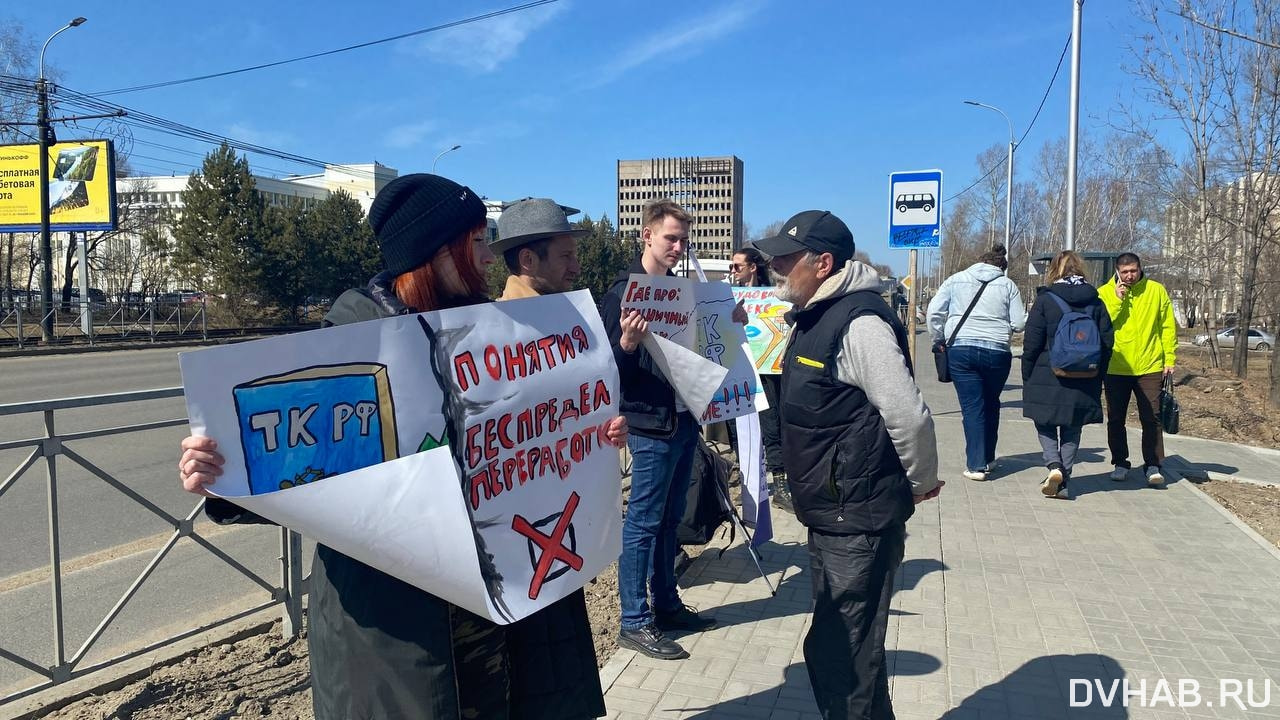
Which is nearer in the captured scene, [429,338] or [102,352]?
[429,338]

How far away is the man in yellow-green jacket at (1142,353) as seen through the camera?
7074 mm

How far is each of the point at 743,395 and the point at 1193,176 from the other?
52.4ft

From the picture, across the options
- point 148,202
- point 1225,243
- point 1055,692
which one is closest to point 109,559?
point 1055,692

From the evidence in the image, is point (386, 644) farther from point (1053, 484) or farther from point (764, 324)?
point (1053, 484)

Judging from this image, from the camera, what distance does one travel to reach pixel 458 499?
1.74 meters

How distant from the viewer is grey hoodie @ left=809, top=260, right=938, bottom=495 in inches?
100

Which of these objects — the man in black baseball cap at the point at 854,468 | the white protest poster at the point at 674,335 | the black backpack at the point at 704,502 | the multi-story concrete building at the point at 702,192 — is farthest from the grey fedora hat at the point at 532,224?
the multi-story concrete building at the point at 702,192

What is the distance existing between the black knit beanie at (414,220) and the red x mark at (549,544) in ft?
2.28

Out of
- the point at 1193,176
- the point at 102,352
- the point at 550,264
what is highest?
the point at 1193,176

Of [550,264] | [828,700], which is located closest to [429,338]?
[550,264]

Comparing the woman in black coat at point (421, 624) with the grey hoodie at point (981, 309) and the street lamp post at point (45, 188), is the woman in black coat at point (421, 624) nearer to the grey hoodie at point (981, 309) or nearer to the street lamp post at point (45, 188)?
the grey hoodie at point (981, 309)

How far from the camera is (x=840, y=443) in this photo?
267cm

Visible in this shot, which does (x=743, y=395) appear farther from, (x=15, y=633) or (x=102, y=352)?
(x=102, y=352)

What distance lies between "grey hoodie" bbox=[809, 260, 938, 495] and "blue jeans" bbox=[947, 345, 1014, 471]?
4.87 meters
